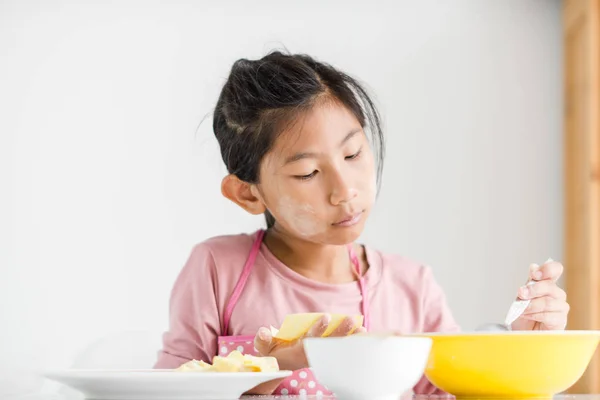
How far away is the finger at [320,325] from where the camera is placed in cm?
86

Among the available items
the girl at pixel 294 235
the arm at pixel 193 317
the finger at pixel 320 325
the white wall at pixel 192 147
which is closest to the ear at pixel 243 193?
the girl at pixel 294 235

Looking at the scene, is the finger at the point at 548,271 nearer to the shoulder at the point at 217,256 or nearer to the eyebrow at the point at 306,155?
the eyebrow at the point at 306,155

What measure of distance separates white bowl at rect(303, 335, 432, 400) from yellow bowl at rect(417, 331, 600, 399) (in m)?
0.10

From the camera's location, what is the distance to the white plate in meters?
0.66

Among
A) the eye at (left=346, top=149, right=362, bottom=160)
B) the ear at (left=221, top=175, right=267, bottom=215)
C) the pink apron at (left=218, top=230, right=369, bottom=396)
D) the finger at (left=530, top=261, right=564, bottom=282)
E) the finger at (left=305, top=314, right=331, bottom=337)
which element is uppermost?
the eye at (left=346, top=149, right=362, bottom=160)

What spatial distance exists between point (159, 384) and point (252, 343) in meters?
0.71

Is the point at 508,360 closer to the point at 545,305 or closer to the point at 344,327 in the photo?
the point at 344,327

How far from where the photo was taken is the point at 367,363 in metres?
0.64

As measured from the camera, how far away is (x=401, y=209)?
111 inches

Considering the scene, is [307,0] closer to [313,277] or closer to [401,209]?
[401,209]

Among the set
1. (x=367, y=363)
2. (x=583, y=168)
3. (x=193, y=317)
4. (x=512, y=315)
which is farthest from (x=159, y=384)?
(x=583, y=168)

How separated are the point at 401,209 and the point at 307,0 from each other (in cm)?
83

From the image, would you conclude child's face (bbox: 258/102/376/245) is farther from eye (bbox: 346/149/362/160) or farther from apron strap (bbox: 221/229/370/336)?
apron strap (bbox: 221/229/370/336)

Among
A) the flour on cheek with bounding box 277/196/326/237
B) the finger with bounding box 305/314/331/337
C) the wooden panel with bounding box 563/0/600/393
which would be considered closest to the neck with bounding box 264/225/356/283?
the flour on cheek with bounding box 277/196/326/237
